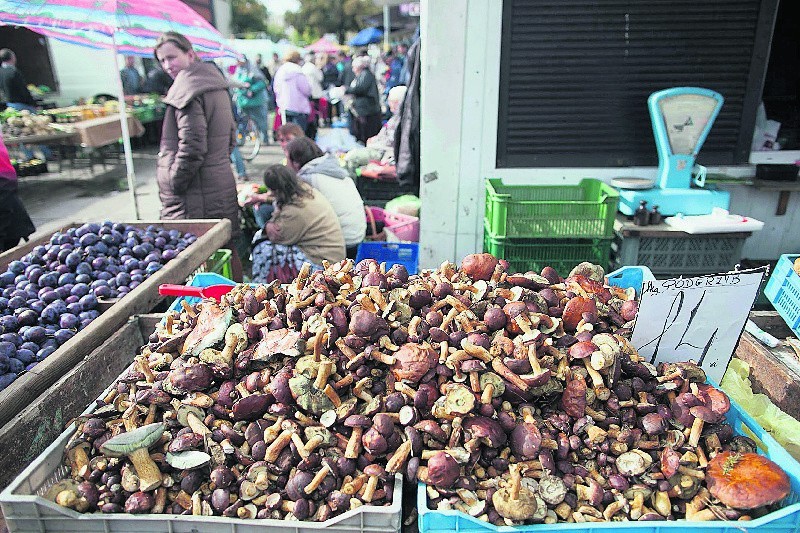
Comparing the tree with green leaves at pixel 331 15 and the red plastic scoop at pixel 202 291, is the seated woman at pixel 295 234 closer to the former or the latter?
the red plastic scoop at pixel 202 291

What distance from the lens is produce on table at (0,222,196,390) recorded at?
2615 mm

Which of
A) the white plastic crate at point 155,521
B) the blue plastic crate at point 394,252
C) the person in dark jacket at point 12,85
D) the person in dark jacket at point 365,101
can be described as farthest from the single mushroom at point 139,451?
the person in dark jacket at point 12,85

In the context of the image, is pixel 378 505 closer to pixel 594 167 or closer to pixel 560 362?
pixel 560 362

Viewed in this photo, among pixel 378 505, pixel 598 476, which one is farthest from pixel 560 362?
pixel 378 505

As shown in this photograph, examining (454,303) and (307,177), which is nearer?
(454,303)

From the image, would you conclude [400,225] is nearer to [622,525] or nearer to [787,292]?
[787,292]

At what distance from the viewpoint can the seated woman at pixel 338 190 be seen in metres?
4.48

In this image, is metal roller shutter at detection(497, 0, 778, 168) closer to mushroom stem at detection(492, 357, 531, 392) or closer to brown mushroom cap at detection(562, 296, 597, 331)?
brown mushroom cap at detection(562, 296, 597, 331)

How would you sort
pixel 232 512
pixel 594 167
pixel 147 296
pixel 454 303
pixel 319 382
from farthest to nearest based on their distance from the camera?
1. pixel 594 167
2. pixel 147 296
3. pixel 454 303
4. pixel 319 382
5. pixel 232 512

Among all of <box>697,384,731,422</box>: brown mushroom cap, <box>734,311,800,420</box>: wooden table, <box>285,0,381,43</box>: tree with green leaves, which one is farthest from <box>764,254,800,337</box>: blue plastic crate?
<box>285,0,381,43</box>: tree with green leaves

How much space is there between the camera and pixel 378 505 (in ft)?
5.47

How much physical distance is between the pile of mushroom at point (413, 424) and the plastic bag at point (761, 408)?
481mm

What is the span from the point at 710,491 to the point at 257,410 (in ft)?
4.71

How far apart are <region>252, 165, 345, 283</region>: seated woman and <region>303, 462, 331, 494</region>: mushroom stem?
99.9 inches
